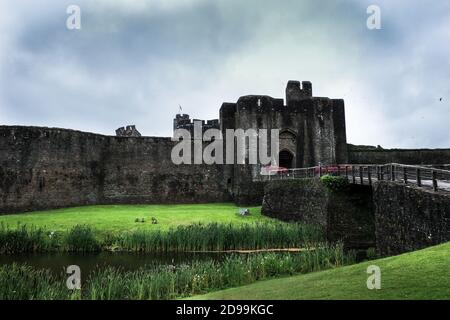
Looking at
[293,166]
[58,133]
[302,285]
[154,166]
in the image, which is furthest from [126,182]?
[302,285]

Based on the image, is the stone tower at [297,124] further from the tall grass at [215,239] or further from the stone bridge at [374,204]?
the tall grass at [215,239]

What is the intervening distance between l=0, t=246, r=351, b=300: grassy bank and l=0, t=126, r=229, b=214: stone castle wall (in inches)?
623

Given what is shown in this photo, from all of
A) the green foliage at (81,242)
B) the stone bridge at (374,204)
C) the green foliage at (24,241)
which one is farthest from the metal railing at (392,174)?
the green foliage at (24,241)

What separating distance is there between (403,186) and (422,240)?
1.96 meters

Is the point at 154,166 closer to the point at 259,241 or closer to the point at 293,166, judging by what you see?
the point at 293,166

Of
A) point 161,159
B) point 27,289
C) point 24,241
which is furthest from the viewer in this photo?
point 161,159

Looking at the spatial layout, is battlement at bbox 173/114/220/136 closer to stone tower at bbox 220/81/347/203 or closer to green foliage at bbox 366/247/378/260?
stone tower at bbox 220/81/347/203

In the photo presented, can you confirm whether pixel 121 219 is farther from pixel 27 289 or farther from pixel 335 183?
pixel 27 289

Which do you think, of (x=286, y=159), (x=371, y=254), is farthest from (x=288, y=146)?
(x=371, y=254)

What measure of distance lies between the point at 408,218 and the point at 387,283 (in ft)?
19.2

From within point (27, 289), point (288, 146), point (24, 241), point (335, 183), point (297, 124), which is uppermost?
point (297, 124)

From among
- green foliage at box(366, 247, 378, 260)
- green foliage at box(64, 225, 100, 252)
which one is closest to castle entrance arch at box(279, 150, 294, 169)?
green foliage at box(366, 247, 378, 260)

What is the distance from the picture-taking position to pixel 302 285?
856cm

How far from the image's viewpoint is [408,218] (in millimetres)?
12594
